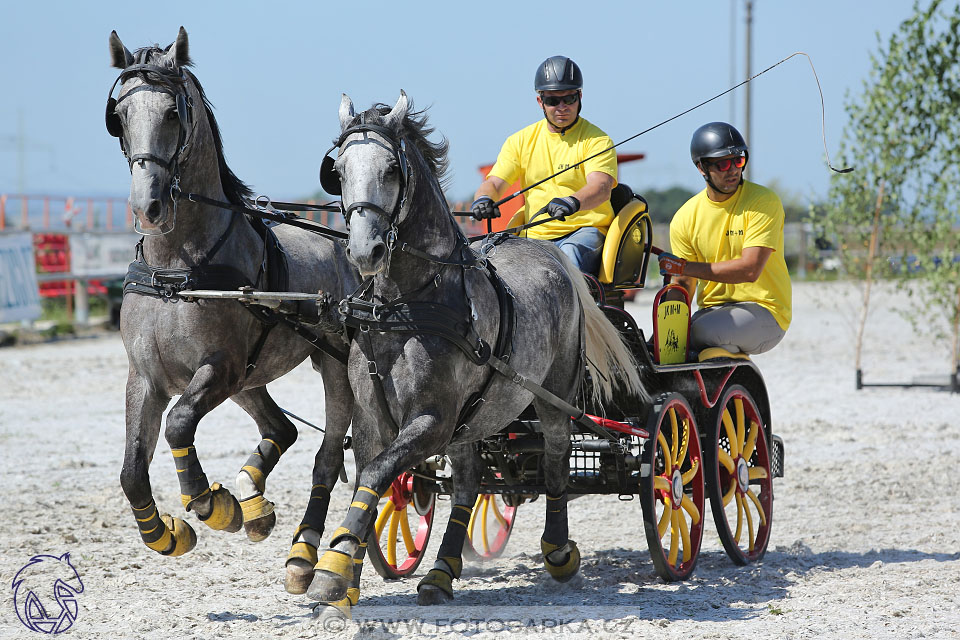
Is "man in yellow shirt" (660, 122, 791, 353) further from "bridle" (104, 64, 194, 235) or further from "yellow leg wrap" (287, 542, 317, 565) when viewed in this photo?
"bridle" (104, 64, 194, 235)

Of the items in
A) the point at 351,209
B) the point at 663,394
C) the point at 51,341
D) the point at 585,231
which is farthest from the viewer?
the point at 51,341

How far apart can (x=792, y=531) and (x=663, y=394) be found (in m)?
1.78

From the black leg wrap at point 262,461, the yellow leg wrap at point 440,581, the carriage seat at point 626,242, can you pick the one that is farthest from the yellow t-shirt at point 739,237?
the black leg wrap at point 262,461

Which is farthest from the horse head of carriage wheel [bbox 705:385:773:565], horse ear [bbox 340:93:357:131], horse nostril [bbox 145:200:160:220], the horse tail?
carriage wheel [bbox 705:385:773:565]

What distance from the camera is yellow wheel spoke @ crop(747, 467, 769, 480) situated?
6.01 meters

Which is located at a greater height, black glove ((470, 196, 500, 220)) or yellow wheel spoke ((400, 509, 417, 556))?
black glove ((470, 196, 500, 220))

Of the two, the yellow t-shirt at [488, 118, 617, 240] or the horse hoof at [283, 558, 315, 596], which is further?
the yellow t-shirt at [488, 118, 617, 240]

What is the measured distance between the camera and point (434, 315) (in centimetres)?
412

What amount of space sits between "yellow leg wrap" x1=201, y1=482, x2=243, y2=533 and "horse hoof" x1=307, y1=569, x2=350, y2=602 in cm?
91

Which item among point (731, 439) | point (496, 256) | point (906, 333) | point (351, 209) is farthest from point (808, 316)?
point (351, 209)

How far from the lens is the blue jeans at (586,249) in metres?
5.80

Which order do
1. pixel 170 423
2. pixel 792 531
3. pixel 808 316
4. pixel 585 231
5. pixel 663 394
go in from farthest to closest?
pixel 808 316 < pixel 792 531 < pixel 585 231 < pixel 663 394 < pixel 170 423

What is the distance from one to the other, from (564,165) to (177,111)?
2302mm

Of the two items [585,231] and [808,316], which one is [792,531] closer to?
[585,231]
